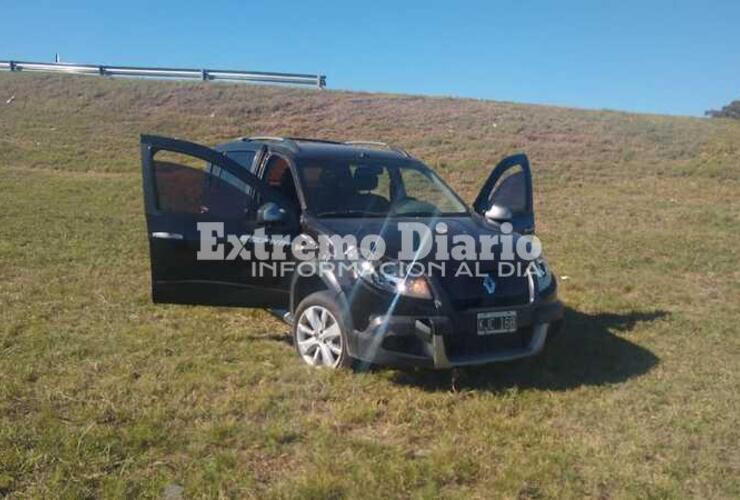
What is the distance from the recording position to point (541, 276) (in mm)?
4859

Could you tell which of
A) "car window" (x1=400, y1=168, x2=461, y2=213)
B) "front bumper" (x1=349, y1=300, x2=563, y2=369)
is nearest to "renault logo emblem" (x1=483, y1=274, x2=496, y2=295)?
"front bumper" (x1=349, y1=300, x2=563, y2=369)

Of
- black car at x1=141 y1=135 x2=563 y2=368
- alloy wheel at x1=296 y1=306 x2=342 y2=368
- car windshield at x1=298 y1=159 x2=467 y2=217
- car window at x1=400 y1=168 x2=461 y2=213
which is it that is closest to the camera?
black car at x1=141 y1=135 x2=563 y2=368

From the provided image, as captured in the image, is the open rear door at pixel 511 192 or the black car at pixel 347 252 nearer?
the black car at pixel 347 252

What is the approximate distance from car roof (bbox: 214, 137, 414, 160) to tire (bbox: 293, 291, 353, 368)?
1.44 metres

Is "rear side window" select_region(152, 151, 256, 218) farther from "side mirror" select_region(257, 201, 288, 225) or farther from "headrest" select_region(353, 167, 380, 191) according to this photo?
"headrest" select_region(353, 167, 380, 191)

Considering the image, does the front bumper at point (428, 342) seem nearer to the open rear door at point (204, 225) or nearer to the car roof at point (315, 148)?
the open rear door at point (204, 225)

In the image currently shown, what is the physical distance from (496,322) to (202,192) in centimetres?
242

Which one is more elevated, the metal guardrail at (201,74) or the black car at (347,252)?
the metal guardrail at (201,74)

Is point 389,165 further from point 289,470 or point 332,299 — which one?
point 289,470

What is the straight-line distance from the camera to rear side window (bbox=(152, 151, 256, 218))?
498cm

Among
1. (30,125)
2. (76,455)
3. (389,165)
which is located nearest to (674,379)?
(389,165)

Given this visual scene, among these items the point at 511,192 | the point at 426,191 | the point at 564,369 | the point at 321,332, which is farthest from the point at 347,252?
the point at 511,192

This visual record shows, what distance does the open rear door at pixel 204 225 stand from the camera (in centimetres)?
493

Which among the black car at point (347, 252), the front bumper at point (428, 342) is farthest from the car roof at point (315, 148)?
the front bumper at point (428, 342)
